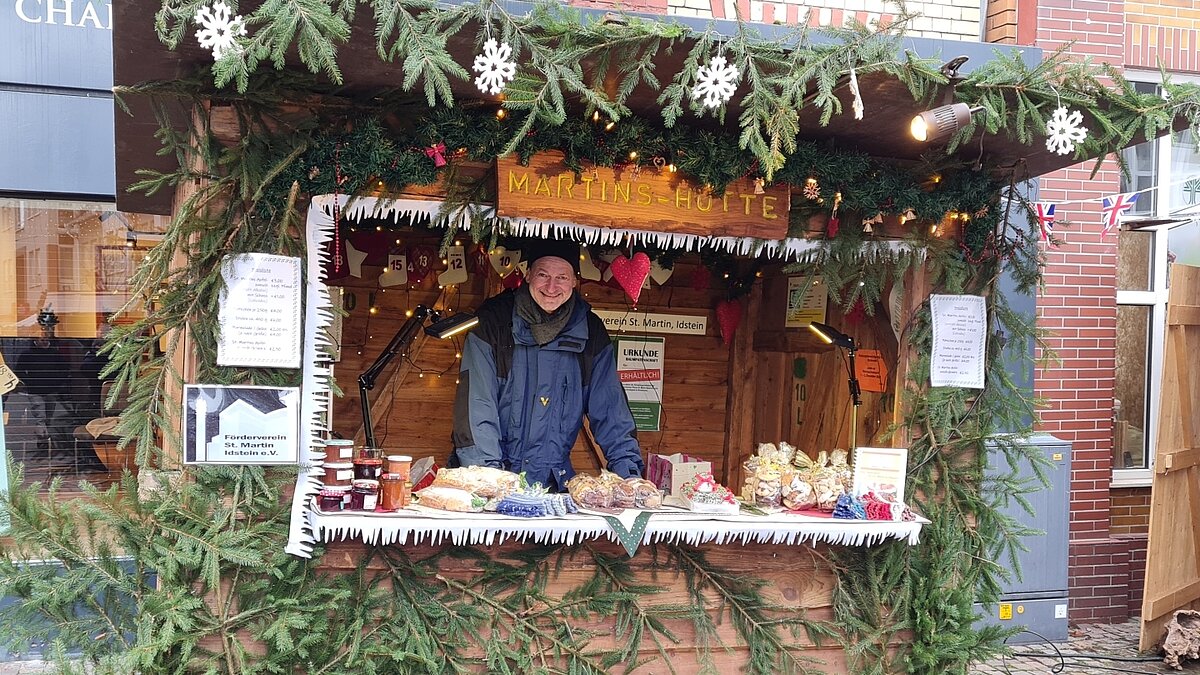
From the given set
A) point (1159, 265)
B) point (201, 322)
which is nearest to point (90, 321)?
point (201, 322)

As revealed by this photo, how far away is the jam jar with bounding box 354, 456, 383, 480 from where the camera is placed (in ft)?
13.0

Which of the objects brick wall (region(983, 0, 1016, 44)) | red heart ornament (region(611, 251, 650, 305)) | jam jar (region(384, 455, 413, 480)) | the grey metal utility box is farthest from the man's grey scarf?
brick wall (region(983, 0, 1016, 44))

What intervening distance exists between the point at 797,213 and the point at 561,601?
2.02m

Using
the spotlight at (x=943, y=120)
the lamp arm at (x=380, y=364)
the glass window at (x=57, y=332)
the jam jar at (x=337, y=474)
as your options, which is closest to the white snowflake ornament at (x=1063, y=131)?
the spotlight at (x=943, y=120)

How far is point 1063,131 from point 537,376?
2.65m

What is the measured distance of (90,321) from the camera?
6.70m

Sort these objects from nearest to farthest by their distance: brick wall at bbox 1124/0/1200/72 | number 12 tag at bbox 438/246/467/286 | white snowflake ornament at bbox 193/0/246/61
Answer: white snowflake ornament at bbox 193/0/246/61
number 12 tag at bbox 438/246/467/286
brick wall at bbox 1124/0/1200/72

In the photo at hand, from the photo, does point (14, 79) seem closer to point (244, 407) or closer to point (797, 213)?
point (244, 407)

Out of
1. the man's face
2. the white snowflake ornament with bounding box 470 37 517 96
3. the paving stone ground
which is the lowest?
the paving stone ground

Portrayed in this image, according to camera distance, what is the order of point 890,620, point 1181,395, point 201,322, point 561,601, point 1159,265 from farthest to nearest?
point 1159,265, point 1181,395, point 890,620, point 561,601, point 201,322

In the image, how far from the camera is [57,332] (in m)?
6.61

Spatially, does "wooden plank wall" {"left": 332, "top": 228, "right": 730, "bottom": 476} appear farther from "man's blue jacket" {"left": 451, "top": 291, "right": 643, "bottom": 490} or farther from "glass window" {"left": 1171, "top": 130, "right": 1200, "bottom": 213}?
"glass window" {"left": 1171, "top": 130, "right": 1200, "bottom": 213}

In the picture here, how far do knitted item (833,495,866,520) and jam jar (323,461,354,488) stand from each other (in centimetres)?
218

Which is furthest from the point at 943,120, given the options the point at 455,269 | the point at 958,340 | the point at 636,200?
the point at 455,269
